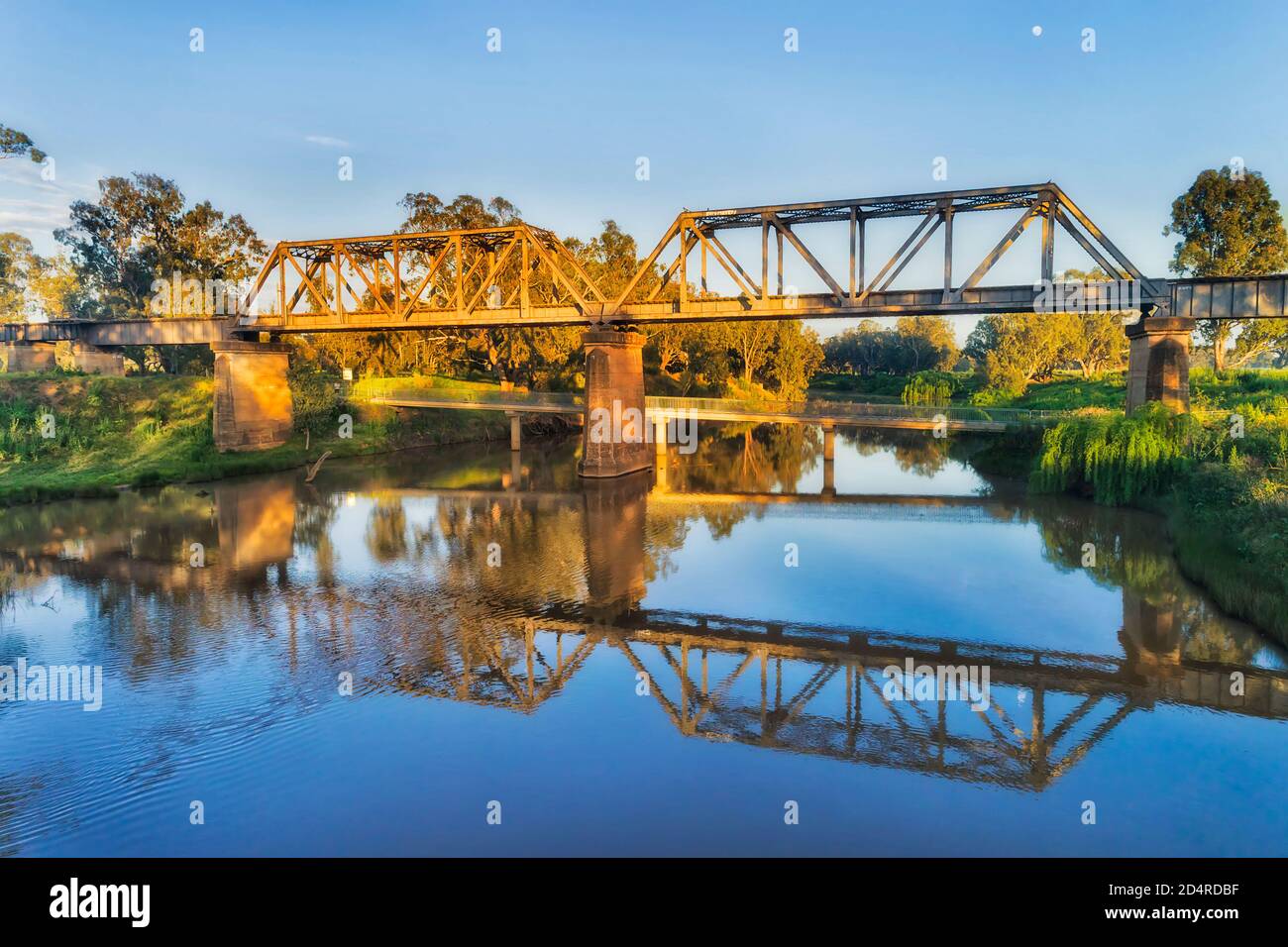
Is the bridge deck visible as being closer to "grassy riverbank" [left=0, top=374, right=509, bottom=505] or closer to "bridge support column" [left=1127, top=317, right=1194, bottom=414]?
"grassy riverbank" [left=0, top=374, right=509, bottom=505]

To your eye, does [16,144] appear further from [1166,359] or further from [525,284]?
[1166,359]

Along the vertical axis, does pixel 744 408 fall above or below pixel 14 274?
below

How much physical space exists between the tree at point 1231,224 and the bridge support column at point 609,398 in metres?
40.1

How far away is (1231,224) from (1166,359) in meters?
28.2

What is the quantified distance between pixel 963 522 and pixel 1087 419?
7.92 metres

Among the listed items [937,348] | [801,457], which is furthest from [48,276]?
[937,348]

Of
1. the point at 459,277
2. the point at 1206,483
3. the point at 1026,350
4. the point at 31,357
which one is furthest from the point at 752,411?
the point at 1026,350

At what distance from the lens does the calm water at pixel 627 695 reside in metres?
10.1

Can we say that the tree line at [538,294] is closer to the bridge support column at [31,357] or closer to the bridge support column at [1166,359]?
the bridge support column at [31,357]

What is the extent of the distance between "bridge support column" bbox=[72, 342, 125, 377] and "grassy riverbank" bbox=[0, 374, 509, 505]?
243 cm

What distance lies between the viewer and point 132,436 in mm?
45875

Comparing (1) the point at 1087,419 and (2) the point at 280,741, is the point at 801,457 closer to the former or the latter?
(1) the point at 1087,419

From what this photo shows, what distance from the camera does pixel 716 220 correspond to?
40.3 metres

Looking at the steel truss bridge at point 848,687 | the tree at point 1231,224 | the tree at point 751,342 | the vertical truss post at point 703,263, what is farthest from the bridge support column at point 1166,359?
the tree at point 751,342
